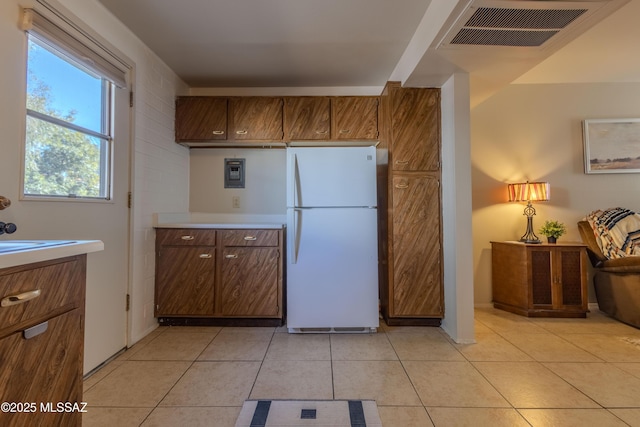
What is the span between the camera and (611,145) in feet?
10.2

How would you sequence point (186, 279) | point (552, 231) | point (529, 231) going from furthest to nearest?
point (529, 231) → point (552, 231) → point (186, 279)

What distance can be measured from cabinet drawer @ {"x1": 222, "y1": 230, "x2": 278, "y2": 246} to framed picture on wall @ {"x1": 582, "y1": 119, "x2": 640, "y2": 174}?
3532 millimetres

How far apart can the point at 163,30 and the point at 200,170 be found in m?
1.32

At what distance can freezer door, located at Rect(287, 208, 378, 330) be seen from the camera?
94.6 inches

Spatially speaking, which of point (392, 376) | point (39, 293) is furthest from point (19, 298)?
point (392, 376)

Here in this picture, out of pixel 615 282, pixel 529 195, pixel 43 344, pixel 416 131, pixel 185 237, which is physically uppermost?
pixel 416 131

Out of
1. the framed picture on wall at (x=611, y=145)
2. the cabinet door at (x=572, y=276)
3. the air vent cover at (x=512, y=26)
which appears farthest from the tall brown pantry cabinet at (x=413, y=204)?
the framed picture on wall at (x=611, y=145)

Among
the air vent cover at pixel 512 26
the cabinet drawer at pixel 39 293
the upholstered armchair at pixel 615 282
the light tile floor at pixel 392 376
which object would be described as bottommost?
the light tile floor at pixel 392 376

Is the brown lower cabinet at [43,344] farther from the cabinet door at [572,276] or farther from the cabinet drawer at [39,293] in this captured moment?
the cabinet door at [572,276]

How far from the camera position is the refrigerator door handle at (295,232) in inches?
94.8

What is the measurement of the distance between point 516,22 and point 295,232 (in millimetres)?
1999

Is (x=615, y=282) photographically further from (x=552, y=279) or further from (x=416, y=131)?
(x=416, y=131)

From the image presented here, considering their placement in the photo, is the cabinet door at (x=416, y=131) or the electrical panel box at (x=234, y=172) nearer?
the cabinet door at (x=416, y=131)

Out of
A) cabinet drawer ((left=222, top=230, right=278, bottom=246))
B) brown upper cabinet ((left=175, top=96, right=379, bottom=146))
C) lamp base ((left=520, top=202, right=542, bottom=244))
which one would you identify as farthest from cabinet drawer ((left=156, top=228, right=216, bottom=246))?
lamp base ((left=520, top=202, right=542, bottom=244))
